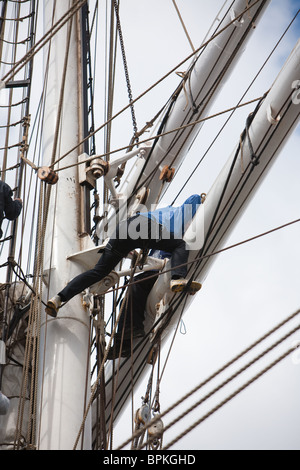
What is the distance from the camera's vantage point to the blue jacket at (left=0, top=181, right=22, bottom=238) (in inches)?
279

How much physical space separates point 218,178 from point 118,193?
149cm

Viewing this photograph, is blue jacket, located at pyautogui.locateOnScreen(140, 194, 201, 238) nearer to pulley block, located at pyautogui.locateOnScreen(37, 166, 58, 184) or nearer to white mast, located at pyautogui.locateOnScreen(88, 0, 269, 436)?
pulley block, located at pyautogui.locateOnScreen(37, 166, 58, 184)

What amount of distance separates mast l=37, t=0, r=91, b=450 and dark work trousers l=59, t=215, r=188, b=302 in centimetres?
39

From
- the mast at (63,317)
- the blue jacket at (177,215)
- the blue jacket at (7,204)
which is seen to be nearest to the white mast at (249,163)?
the blue jacket at (177,215)

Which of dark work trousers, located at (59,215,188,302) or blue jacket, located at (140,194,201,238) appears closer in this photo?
dark work trousers, located at (59,215,188,302)

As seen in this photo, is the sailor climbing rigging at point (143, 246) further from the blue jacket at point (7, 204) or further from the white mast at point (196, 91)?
the white mast at point (196, 91)

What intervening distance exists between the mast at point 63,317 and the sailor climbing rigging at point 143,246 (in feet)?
0.94

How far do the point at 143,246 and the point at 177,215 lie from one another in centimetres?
43

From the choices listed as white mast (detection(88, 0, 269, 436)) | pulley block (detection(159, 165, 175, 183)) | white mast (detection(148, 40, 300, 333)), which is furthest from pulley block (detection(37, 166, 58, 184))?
white mast (detection(88, 0, 269, 436))

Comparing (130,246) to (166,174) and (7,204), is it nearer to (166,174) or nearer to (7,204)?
(166,174)

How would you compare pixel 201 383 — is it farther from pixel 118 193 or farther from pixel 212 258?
pixel 118 193

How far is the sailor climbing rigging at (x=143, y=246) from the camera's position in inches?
257

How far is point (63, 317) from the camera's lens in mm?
6852

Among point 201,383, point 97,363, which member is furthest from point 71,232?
point 201,383
